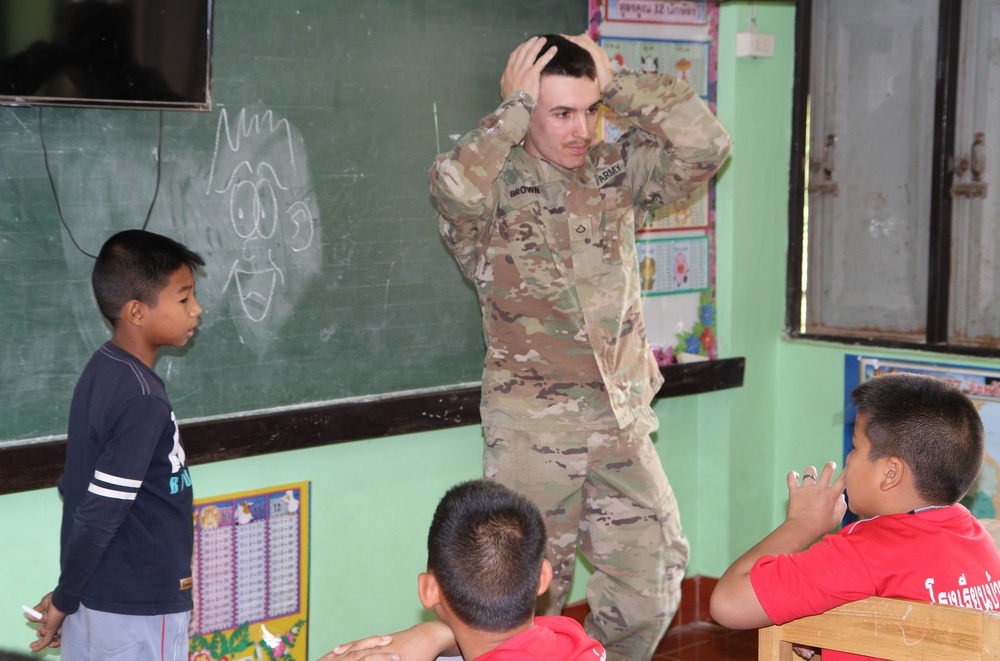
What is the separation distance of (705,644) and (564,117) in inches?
82.7

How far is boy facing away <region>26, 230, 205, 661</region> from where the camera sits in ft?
7.27

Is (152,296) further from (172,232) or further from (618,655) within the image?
(618,655)

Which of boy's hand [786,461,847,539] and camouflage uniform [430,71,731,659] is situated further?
camouflage uniform [430,71,731,659]

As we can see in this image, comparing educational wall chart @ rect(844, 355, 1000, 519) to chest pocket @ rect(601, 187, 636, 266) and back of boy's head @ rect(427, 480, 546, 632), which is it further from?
back of boy's head @ rect(427, 480, 546, 632)

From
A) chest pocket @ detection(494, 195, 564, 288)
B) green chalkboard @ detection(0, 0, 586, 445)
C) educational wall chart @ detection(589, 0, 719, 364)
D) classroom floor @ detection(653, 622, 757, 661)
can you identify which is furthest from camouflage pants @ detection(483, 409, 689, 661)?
educational wall chart @ detection(589, 0, 719, 364)

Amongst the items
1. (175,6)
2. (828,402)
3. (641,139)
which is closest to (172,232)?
(175,6)

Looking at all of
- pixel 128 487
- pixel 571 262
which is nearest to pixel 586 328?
pixel 571 262

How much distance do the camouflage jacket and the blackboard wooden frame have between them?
448 mm

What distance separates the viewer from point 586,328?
286cm

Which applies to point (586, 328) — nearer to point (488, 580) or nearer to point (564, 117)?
point (564, 117)

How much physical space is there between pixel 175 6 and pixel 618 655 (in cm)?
199

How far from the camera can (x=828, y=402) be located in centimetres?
422

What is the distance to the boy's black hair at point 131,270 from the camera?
2.36m

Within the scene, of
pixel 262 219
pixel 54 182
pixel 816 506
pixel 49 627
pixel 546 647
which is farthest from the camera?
pixel 262 219
